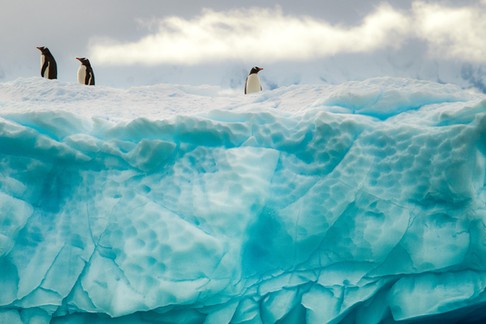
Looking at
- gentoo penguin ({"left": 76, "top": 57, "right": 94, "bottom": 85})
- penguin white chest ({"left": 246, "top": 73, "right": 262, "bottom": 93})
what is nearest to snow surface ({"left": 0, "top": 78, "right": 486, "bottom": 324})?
penguin white chest ({"left": 246, "top": 73, "right": 262, "bottom": 93})

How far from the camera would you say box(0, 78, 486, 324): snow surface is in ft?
15.3

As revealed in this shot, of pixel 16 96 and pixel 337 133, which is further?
pixel 16 96

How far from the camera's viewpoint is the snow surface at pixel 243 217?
4660 millimetres

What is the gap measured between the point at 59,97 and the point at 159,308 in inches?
117

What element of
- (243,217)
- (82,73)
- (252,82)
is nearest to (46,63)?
(82,73)

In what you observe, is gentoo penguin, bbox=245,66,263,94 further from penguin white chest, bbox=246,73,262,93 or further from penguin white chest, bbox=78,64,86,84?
penguin white chest, bbox=78,64,86,84

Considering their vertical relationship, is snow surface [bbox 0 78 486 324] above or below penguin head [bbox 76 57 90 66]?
below

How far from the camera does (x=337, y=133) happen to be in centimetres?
493

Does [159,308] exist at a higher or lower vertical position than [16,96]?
lower

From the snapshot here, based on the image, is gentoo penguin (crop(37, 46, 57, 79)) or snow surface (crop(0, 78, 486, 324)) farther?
gentoo penguin (crop(37, 46, 57, 79))

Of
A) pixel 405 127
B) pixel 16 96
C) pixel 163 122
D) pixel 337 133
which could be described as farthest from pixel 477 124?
pixel 16 96

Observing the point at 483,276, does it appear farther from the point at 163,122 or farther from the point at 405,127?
the point at 163,122

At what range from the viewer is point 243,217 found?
473 centimetres

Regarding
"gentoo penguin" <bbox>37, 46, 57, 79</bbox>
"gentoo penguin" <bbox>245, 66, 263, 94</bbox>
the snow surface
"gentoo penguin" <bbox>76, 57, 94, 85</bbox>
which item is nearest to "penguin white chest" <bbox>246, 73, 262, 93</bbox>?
"gentoo penguin" <bbox>245, 66, 263, 94</bbox>
